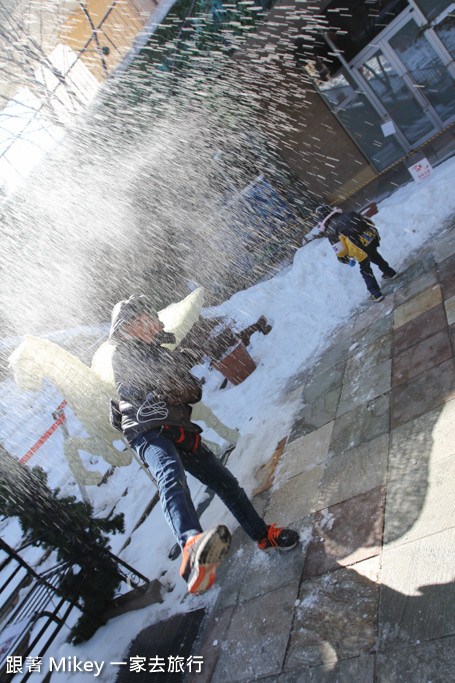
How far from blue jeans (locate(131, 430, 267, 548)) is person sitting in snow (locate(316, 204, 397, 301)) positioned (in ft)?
12.9

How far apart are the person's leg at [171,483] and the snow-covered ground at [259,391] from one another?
61.7 inches

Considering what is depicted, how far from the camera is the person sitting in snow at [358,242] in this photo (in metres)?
6.16

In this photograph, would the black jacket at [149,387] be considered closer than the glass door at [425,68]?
Yes

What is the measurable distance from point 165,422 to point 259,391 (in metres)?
3.87

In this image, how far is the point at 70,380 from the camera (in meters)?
3.99

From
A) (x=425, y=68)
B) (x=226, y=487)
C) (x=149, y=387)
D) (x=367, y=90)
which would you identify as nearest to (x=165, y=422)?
(x=149, y=387)

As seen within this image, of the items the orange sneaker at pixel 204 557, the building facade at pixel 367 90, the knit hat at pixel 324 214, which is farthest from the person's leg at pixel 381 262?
the building facade at pixel 367 90

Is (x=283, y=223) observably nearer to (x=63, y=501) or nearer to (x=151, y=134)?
(x=151, y=134)

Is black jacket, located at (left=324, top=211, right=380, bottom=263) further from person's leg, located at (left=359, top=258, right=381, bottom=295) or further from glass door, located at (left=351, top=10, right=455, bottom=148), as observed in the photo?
glass door, located at (left=351, top=10, right=455, bottom=148)

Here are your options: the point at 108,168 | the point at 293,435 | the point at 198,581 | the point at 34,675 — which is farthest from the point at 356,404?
the point at 108,168

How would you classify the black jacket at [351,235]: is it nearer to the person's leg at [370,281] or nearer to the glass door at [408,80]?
the person's leg at [370,281]

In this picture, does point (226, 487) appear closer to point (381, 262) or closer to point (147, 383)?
point (147, 383)

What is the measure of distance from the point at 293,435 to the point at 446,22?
11397 mm

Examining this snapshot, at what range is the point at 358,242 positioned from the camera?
6387mm
